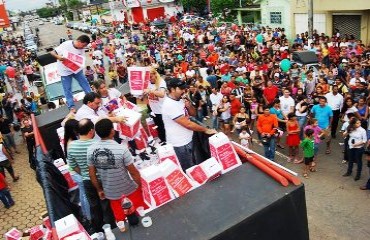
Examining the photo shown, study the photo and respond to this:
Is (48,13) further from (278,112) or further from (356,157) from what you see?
(356,157)

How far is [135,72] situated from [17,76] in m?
19.6

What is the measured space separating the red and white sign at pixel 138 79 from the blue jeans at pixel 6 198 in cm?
538

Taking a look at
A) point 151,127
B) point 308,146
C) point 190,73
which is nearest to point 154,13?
point 190,73

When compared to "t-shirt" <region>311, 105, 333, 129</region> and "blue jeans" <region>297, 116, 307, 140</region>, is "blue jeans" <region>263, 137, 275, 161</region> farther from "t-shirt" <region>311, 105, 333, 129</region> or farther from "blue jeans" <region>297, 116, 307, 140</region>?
"t-shirt" <region>311, 105, 333, 129</region>

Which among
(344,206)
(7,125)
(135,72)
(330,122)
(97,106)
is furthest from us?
(7,125)

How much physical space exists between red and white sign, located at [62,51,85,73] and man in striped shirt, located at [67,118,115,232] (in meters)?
2.99

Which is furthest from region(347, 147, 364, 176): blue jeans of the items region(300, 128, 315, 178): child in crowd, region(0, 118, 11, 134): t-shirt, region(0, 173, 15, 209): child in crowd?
region(0, 118, 11, 134): t-shirt

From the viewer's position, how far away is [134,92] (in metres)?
6.30

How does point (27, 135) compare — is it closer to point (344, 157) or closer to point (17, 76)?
point (344, 157)

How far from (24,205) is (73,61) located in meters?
4.83

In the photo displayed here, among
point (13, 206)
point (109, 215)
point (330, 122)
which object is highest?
point (109, 215)

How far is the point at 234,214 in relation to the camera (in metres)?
3.22

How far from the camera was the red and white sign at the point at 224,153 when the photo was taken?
4108mm

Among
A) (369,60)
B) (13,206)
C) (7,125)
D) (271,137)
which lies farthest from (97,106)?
(369,60)
